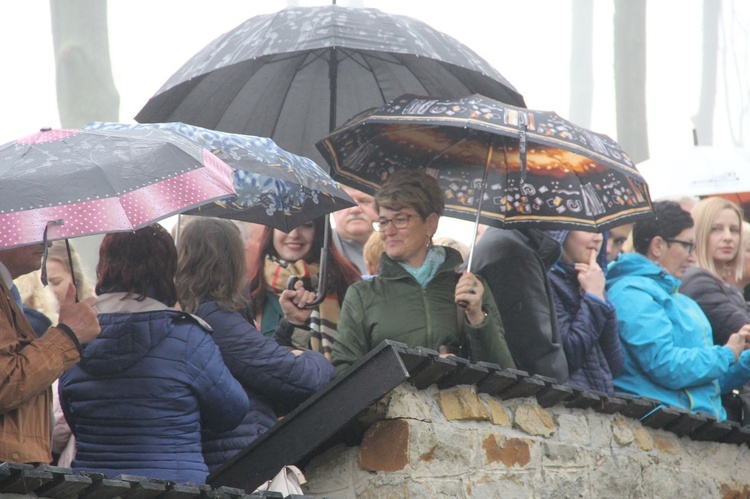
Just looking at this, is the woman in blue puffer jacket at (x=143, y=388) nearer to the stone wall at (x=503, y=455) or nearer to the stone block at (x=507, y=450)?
the stone wall at (x=503, y=455)

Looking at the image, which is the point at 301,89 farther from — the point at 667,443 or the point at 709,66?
the point at 709,66

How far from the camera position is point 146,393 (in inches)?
151

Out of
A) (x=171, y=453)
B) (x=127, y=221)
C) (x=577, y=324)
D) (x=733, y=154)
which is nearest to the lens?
(x=127, y=221)

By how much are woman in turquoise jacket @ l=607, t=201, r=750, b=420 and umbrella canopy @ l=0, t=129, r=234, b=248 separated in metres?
2.71

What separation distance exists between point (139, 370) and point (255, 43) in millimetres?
1736

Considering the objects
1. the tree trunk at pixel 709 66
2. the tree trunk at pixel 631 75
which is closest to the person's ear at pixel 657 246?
the tree trunk at pixel 631 75

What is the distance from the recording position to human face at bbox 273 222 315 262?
5.42 metres

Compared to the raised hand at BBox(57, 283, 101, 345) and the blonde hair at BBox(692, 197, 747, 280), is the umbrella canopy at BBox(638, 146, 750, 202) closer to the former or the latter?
the blonde hair at BBox(692, 197, 747, 280)

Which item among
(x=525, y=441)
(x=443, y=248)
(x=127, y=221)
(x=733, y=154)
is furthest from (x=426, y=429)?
(x=733, y=154)

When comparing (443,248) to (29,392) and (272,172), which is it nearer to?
(272,172)

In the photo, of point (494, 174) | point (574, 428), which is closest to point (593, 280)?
point (494, 174)

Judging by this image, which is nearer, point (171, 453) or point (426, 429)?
point (171, 453)

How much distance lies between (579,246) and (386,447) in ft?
6.61

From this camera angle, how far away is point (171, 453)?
3826mm
